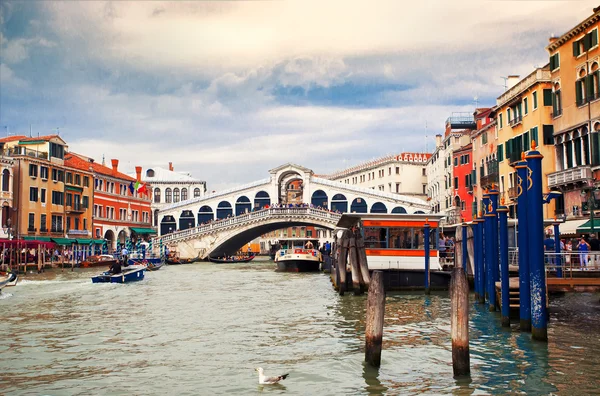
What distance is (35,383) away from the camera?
25.1ft

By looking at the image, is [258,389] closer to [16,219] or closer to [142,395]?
[142,395]

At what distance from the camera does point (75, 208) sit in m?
38.8

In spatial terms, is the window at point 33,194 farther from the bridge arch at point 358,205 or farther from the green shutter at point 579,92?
the green shutter at point 579,92

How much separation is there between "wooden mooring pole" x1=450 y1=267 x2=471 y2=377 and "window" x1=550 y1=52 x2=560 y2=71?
1693 centimetres

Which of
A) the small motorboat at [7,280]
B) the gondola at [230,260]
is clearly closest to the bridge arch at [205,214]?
the gondola at [230,260]

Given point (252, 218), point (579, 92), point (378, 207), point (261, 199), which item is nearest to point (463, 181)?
point (378, 207)

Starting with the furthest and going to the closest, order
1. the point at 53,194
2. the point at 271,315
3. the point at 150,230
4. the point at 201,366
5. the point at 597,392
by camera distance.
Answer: the point at 150,230 < the point at 53,194 < the point at 271,315 < the point at 201,366 < the point at 597,392

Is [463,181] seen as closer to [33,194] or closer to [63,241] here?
[63,241]

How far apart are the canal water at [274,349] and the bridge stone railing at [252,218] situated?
2481 centimetres

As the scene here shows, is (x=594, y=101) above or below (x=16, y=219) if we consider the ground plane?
above

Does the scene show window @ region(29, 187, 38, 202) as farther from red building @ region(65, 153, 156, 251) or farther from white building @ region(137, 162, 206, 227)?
white building @ region(137, 162, 206, 227)

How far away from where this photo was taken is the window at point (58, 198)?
36750mm

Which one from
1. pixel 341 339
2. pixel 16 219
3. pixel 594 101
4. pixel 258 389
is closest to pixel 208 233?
pixel 16 219

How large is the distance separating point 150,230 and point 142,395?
42797 mm
